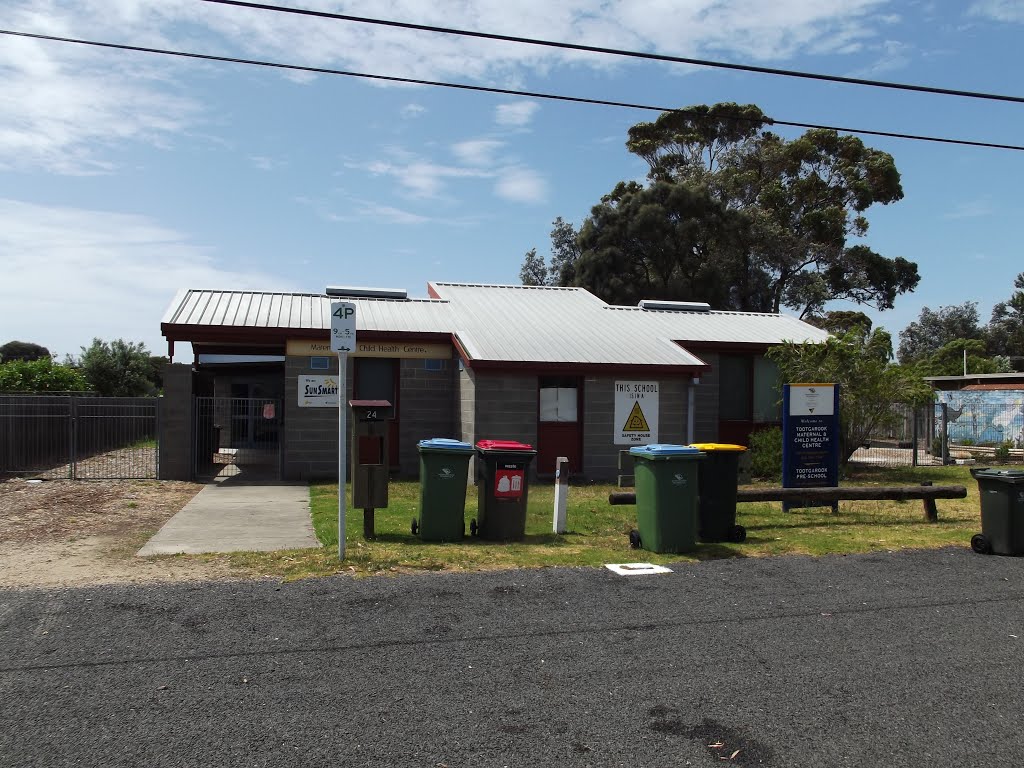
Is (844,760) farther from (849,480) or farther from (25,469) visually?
(25,469)

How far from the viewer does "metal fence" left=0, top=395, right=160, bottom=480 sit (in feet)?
53.4

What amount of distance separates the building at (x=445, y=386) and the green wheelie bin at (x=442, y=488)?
6.19 m

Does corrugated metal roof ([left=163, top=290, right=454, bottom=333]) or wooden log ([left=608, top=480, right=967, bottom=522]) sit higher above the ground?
corrugated metal roof ([left=163, top=290, right=454, bottom=333])

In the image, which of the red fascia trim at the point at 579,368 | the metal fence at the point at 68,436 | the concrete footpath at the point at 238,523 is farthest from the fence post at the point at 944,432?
the metal fence at the point at 68,436

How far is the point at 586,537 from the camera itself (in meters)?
10.1

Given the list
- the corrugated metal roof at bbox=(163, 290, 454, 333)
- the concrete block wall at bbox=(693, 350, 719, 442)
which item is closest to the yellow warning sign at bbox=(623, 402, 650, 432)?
the concrete block wall at bbox=(693, 350, 719, 442)

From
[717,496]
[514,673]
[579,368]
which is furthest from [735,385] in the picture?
[514,673]

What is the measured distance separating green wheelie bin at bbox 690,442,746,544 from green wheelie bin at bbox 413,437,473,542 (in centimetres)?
274

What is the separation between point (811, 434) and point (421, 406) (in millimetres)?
7990

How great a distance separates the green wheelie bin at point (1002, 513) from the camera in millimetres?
9211

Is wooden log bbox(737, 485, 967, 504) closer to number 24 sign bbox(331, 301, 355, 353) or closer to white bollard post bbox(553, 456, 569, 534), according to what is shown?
white bollard post bbox(553, 456, 569, 534)

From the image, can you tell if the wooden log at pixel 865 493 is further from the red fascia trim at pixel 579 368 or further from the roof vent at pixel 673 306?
the roof vent at pixel 673 306

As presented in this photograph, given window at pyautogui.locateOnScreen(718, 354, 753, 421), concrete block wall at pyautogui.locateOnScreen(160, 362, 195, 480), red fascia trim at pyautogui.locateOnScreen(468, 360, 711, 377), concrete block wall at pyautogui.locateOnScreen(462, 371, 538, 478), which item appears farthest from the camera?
window at pyautogui.locateOnScreen(718, 354, 753, 421)

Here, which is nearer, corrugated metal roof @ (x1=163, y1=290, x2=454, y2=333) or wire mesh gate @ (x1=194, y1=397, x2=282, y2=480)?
wire mesh gate @ (x1=194, y1=397, x2=282, y2=480)
